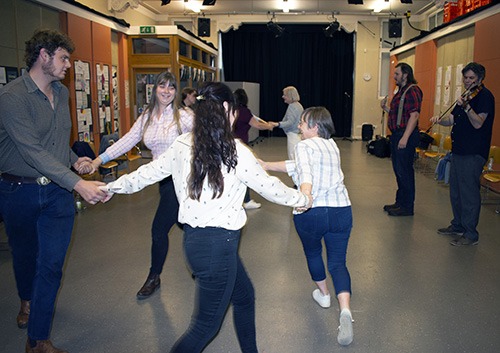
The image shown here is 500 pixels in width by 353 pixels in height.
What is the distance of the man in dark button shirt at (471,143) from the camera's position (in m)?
4.05

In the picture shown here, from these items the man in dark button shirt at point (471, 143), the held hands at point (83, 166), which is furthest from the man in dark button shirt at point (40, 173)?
the man in dark button shirt at point (471, 143)

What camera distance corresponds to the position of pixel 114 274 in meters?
3.54

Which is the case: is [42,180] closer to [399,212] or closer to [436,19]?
[399,212]

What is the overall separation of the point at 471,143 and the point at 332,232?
2.27 metres

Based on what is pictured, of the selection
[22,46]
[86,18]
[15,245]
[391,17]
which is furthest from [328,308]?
[391,17]

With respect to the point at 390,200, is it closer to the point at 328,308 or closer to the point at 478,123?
the point at 478,123

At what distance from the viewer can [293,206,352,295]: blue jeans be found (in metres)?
2.54

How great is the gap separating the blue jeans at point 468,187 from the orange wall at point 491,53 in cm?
276

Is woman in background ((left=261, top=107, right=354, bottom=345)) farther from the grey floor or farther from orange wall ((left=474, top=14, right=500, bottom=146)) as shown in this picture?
orange wall ((left=474, top=14, right=500, bottom=146))

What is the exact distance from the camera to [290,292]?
10.6 ft

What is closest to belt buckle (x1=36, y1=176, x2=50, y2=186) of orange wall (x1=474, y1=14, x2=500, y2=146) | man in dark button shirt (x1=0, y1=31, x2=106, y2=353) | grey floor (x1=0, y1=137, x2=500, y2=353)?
man in dark button shirt (x1=0, y1=31, x2=106, y2=353)

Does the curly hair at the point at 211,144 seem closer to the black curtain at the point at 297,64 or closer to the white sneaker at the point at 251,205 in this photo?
the white sneaker at the point at 251,205

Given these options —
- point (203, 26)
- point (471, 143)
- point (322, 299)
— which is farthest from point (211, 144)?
point (203, 26)

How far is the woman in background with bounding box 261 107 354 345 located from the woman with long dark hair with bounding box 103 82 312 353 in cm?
65
